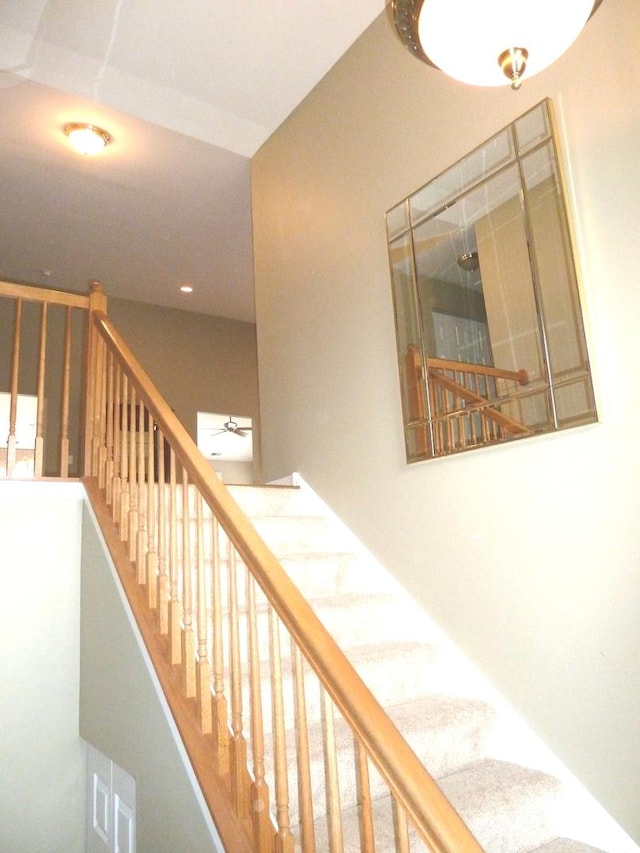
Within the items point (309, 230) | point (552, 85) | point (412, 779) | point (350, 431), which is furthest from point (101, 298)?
point (412, 779)

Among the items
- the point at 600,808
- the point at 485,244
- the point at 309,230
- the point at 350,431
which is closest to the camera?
the point at 600,808

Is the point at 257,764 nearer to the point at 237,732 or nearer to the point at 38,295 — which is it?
the point at 237,732

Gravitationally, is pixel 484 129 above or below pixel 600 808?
above

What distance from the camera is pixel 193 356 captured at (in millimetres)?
7270

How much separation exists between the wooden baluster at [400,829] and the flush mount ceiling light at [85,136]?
13.6ft

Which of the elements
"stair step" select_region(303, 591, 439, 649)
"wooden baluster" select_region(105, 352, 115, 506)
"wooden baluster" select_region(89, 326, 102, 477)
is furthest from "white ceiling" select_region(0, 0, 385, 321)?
"stair step" select_region(303, 591, 439, 649)

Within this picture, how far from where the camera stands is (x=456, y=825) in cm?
101

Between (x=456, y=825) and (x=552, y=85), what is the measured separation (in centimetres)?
246

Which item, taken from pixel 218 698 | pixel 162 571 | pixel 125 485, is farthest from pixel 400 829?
A: pixel 125 485

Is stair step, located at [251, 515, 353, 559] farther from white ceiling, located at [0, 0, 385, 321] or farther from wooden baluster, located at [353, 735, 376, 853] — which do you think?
white ceiling, located at [0, 0, 385, 321]

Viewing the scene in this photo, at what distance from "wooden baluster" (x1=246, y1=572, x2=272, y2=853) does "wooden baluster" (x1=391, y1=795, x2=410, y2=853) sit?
528mm

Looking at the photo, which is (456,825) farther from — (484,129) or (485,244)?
(484,129)

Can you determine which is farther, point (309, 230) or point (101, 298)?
point (309, 230)

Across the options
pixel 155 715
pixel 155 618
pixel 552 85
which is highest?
pixel 552 85
